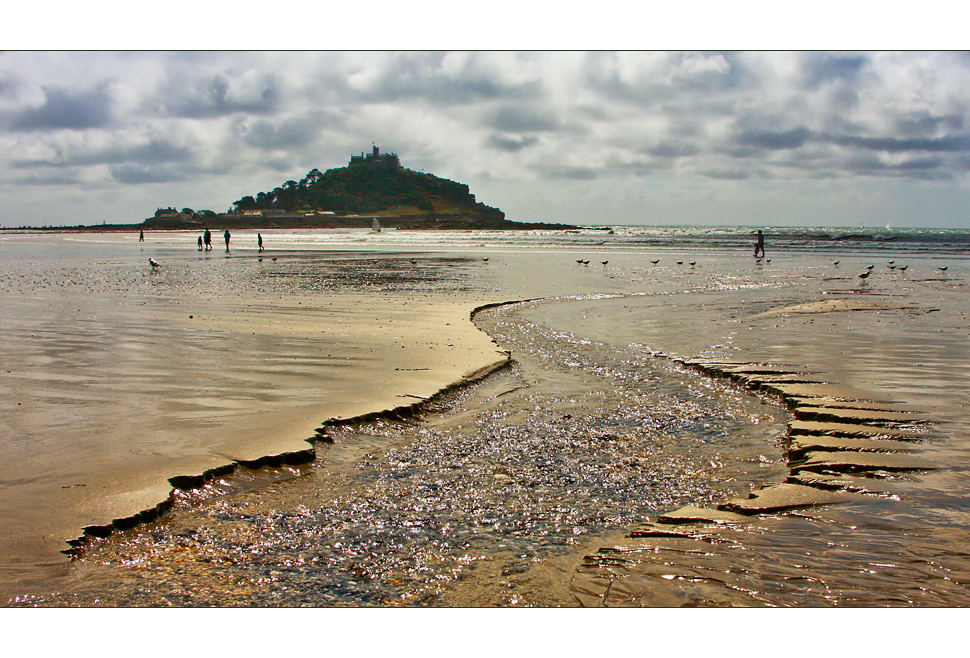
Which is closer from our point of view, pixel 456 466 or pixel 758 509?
pixel 758 509

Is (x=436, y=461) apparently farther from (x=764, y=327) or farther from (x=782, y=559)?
(x=764, y=327)

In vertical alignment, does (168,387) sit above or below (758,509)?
above

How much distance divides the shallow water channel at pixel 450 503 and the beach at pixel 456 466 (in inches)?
0.9

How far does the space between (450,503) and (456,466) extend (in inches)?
31.4

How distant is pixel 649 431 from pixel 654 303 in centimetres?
1216

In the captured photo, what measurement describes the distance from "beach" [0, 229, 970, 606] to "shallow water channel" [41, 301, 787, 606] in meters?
0.02

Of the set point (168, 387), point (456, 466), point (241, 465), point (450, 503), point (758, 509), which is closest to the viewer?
point (758, 509)

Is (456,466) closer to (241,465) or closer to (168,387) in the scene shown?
(241,465)

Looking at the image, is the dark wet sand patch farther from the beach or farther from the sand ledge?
the sand ledge

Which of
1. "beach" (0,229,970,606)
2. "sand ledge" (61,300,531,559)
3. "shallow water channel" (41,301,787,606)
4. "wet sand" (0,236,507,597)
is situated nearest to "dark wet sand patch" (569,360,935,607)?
"beach" (0,229,970,606)

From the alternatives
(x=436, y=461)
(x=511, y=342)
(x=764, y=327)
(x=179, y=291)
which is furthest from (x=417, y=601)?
(x=179, y=291)

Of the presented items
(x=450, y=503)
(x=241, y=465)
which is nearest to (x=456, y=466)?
(x=450, y=503)

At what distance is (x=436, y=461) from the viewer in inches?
227

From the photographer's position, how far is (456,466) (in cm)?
564
